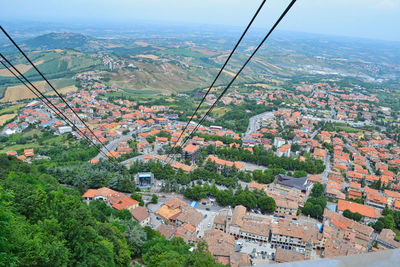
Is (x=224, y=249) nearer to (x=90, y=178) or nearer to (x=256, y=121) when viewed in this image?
(x=90, y=178)

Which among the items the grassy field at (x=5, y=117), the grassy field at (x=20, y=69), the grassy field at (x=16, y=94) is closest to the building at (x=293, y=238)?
the grassy field at (x=5, y=117)

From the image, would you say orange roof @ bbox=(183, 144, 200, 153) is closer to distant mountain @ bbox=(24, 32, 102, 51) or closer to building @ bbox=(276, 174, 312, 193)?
building @ bbox=(276, 174, 312, 193)

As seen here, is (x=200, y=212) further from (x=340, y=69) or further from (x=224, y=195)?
(x=340, y=69)

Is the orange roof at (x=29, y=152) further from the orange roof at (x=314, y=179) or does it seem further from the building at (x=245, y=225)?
the orange roof at (x=314, y=179)

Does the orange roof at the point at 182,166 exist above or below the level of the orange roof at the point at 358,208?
above

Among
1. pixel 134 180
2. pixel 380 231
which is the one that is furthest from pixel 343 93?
pixel 134 180
